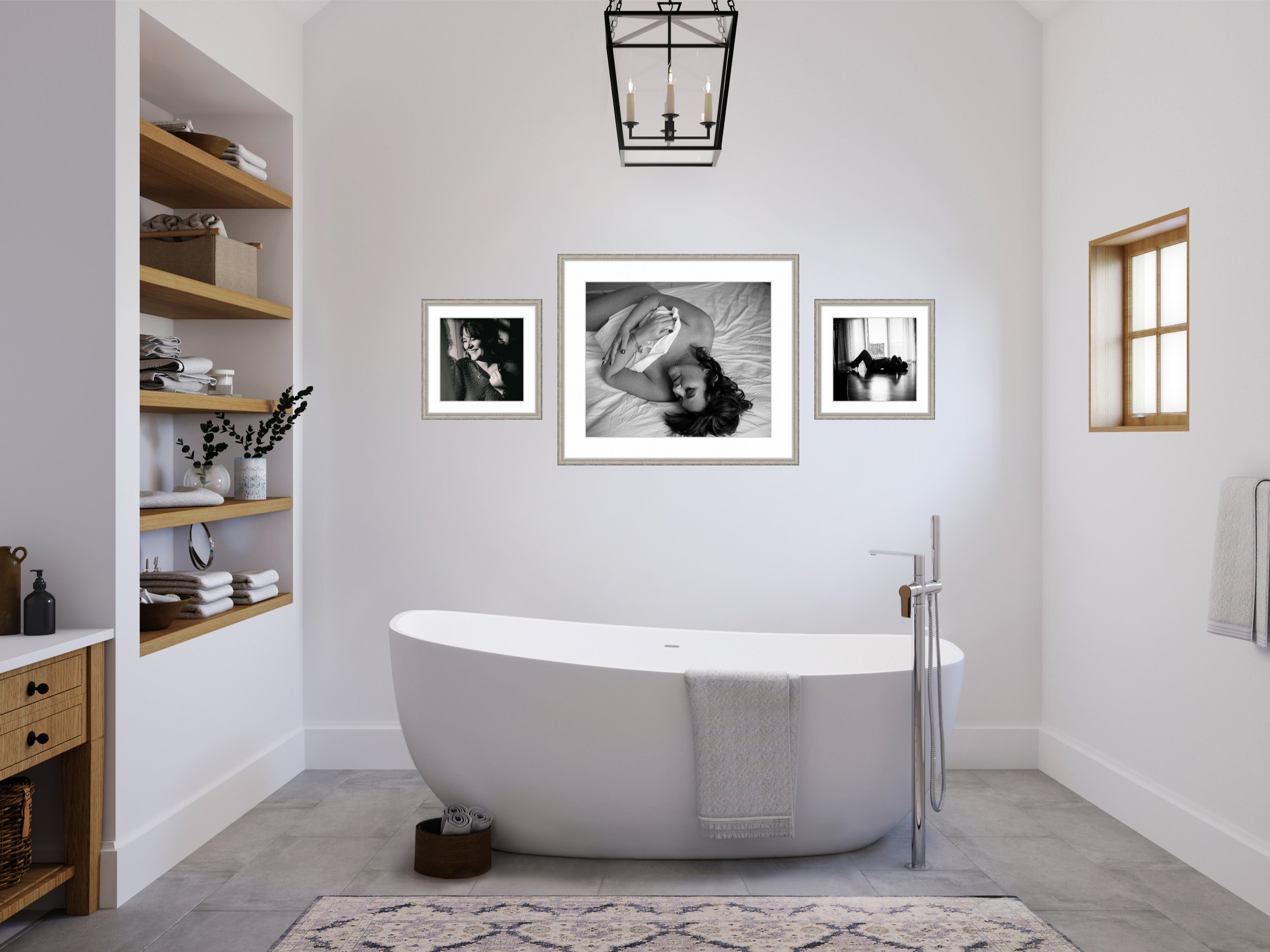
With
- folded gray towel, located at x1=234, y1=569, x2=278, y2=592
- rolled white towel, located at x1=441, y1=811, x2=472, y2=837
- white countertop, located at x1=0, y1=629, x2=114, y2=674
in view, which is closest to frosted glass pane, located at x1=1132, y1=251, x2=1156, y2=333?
rolled white towel, located at x1=441, y1=811, x2=472, y2=837

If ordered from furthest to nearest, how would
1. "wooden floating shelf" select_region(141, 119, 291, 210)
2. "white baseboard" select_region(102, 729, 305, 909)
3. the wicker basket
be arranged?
"wooden floating shelf" select_region(141, 119, 291, 210)
"white baseboard" select_region(102, 729, 305, 909)
the wicker basket

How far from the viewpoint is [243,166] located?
11.3ft

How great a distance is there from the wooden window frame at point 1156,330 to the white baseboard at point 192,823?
332 centimetres

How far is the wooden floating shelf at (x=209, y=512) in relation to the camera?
2.88 m

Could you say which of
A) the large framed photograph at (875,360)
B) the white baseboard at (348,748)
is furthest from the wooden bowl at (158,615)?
the large framed photograph at (875,360)

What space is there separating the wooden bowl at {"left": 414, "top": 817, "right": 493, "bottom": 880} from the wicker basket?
39.1 inches

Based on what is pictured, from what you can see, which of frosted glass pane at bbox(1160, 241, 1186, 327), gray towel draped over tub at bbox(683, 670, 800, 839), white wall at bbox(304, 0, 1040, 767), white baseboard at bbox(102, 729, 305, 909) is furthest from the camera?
white wall at bbox(304, 0, 1040, 767)

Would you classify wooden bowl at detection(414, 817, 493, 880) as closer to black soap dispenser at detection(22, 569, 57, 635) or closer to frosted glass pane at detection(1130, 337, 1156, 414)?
black soap dispenser at detection(22, 569, 57, 635)

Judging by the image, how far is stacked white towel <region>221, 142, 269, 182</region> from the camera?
3395 mm

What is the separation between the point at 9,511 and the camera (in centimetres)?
260

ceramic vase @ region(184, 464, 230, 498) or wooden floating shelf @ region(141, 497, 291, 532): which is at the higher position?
ceramic vase @ region(184, 464, 230, 498)

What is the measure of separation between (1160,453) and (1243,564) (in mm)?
619

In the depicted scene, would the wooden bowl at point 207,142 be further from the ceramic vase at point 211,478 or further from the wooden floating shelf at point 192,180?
the ceramic vase at point 211,478

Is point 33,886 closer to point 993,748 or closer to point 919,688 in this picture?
point 919,688
